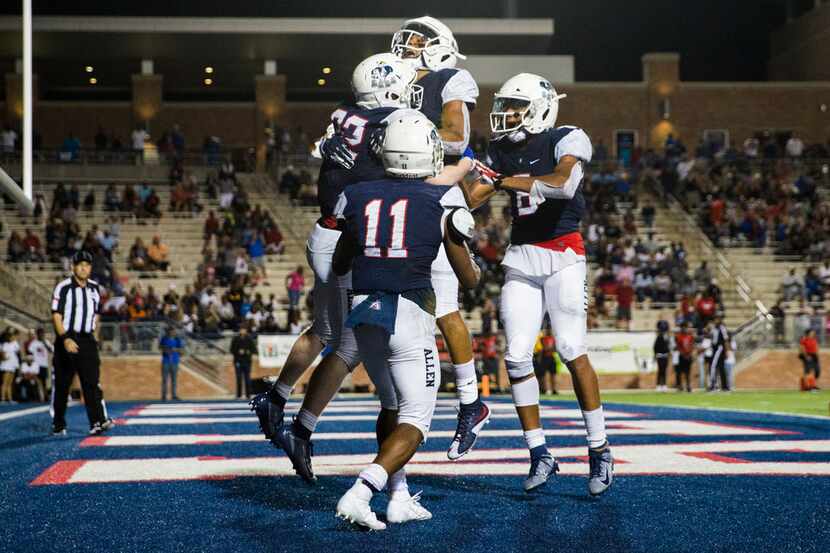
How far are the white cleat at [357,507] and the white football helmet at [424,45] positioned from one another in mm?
2665

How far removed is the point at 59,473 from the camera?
691 cm

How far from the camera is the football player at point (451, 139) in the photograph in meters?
5.86

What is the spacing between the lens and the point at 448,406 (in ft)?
51.7

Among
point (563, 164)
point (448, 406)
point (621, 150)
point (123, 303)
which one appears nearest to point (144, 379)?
point (123, 303)

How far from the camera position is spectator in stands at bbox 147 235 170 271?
26234mm

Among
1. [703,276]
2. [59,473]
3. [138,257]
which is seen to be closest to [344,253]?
[59,473]

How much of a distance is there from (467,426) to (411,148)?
64.4 inches

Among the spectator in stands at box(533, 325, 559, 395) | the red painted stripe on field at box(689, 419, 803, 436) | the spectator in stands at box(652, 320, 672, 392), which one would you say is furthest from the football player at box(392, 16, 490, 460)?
the spectator in stands at box(652, 320, 672, 392)

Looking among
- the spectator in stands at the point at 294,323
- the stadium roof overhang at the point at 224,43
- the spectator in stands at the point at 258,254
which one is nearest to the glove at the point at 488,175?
the spectator in stands at the point at 294,323

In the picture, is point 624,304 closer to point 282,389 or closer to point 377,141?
point 282,389

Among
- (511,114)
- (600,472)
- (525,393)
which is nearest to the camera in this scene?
(600,472)

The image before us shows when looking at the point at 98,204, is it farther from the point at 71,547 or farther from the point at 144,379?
the point at 71,547

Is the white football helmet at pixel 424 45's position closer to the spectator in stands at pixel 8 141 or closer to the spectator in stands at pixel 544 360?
the spectator in stands at pixel 544 360

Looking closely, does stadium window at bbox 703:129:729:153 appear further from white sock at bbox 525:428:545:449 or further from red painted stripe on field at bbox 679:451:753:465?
white sock at bbox 525:428:545:449
